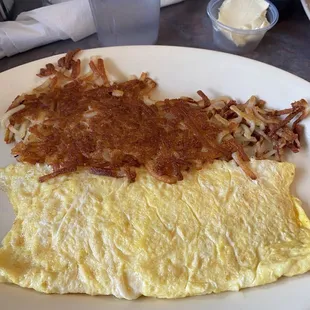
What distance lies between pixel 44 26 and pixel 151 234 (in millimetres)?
1570

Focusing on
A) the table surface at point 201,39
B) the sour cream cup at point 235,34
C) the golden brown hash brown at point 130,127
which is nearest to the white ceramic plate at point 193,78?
the golden brown hash brown at point 130,127

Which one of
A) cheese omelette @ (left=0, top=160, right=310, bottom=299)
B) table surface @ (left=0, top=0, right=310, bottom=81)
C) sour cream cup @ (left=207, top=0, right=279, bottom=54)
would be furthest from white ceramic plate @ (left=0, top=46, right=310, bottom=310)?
table surface @ (left=0, top=0, right=310, bottom=81)

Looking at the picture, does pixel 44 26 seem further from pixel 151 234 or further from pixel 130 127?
A: pixel 151 234

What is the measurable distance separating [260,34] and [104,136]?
126cm

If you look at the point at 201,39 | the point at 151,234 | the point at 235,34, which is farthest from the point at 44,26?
the point at 151,234

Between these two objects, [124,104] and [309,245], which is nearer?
[309,245]

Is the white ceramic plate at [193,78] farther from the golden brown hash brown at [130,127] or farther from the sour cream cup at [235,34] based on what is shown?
the sour cream cup at [235,34]

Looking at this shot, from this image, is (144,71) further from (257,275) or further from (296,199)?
(257,275)

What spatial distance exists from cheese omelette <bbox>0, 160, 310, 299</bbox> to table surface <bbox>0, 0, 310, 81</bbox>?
1075 millimetres

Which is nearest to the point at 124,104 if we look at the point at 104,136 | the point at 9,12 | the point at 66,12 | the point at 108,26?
the point at 104,136

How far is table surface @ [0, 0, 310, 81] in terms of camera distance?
257 cm

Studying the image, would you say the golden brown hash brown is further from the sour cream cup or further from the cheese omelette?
the sour cream cup

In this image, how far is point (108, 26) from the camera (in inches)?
97.9

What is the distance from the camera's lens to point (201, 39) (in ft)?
8.93
